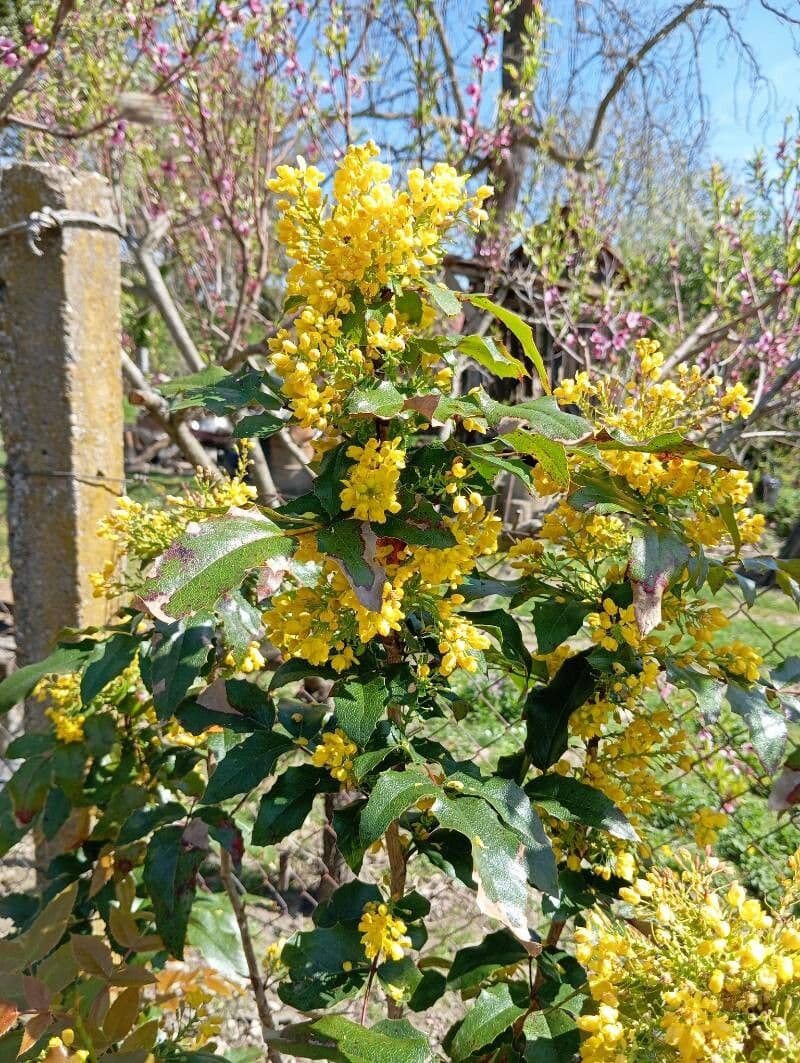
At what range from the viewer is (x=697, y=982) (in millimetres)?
657

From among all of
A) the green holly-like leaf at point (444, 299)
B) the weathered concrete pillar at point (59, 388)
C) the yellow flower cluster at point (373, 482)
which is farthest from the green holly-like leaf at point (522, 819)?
the weathered concrete pillar at point (59, 388)

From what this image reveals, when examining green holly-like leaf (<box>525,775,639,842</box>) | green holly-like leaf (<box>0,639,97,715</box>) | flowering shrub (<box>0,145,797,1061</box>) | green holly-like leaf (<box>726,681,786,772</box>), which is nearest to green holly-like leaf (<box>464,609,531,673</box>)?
flowering shrub (<box>0,145,797,1061</box>)

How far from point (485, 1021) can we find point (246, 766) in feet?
1.44

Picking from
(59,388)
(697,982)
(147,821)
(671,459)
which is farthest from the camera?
(59,388)

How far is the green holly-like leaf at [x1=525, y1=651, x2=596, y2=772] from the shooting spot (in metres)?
0.96

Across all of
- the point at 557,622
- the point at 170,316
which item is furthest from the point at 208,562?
the point at 170,316

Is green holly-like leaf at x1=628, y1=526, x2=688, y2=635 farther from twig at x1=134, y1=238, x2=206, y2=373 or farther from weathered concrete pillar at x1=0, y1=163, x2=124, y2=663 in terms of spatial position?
twig at x1=134, y1=238, x2=206, y2=373

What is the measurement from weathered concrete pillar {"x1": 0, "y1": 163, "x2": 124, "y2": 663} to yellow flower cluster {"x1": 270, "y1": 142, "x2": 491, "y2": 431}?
0.98 metres

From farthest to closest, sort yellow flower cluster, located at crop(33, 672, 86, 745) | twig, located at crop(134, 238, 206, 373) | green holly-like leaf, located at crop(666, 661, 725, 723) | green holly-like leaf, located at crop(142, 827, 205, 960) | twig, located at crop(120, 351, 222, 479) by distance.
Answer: twig, located at crop(134, 238, 206, 373) → twig, located at crop(120, 351, 222, 479) → yellow flower cluster, located at crop(33, 672, 86, 745) → green holly-like leaf, located at crop(142, 827, 205, 960) → green holly-like leaf, located at crop(666, 661, 725, 723)

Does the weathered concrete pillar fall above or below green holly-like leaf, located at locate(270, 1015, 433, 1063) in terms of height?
above

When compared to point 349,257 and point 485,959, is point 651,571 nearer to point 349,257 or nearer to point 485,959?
point 349,257

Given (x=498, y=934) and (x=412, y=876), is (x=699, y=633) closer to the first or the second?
(x=498, y=934)

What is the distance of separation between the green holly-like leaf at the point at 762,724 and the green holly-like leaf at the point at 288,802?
51 centimetres

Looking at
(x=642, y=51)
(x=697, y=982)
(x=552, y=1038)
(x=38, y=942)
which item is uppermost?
(x=642, y=51)
